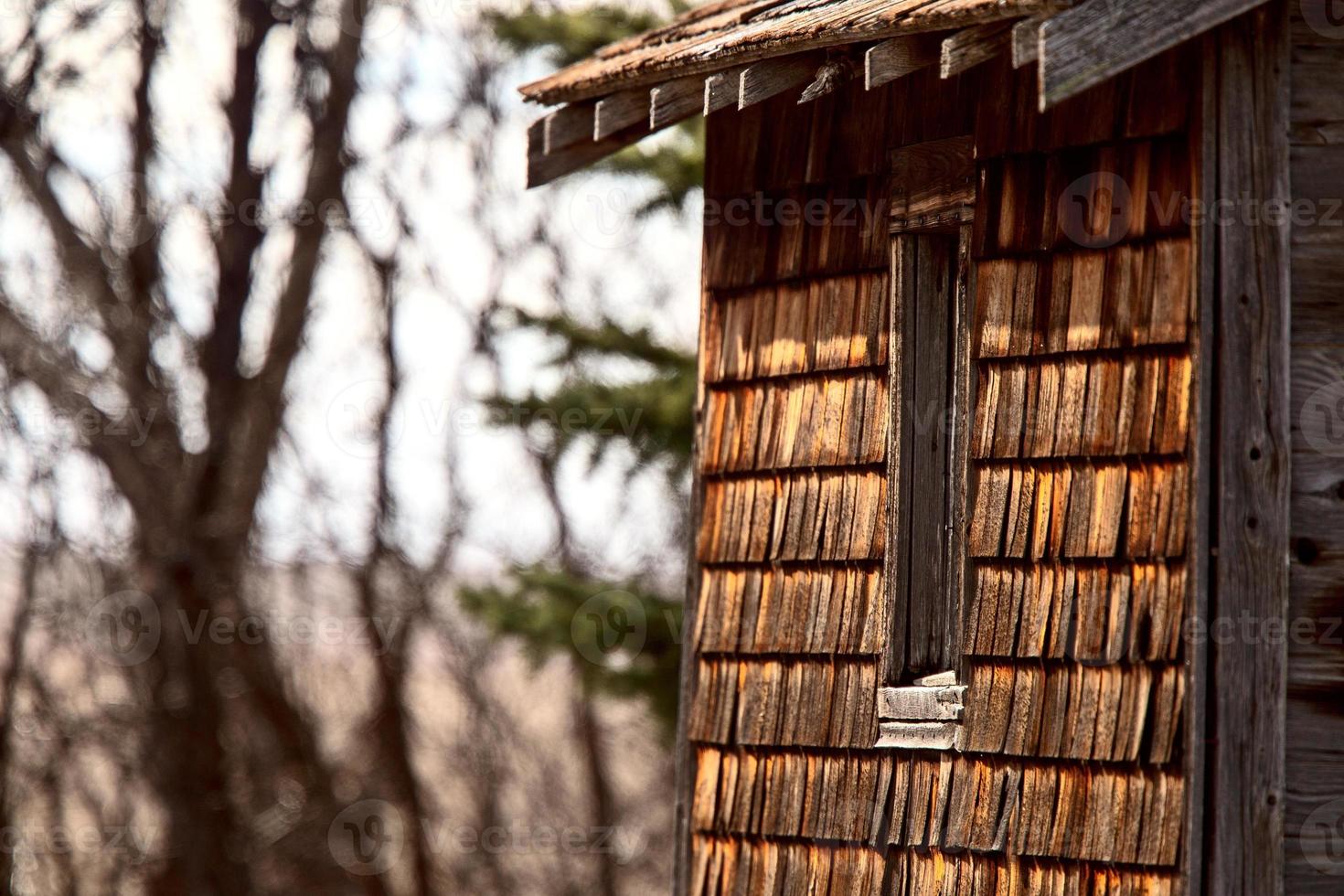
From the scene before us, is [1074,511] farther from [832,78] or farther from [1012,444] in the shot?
[832,78]

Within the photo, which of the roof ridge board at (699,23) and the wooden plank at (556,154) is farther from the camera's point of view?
the wooden plank at (556,154)

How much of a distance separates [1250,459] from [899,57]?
6.30 ft

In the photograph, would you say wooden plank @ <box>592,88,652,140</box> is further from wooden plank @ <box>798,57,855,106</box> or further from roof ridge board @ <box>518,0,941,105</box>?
wooden plank @ <box>798,57,855,106</box>

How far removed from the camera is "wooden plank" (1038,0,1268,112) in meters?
5.78

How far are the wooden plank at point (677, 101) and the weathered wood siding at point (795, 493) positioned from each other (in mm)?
628
